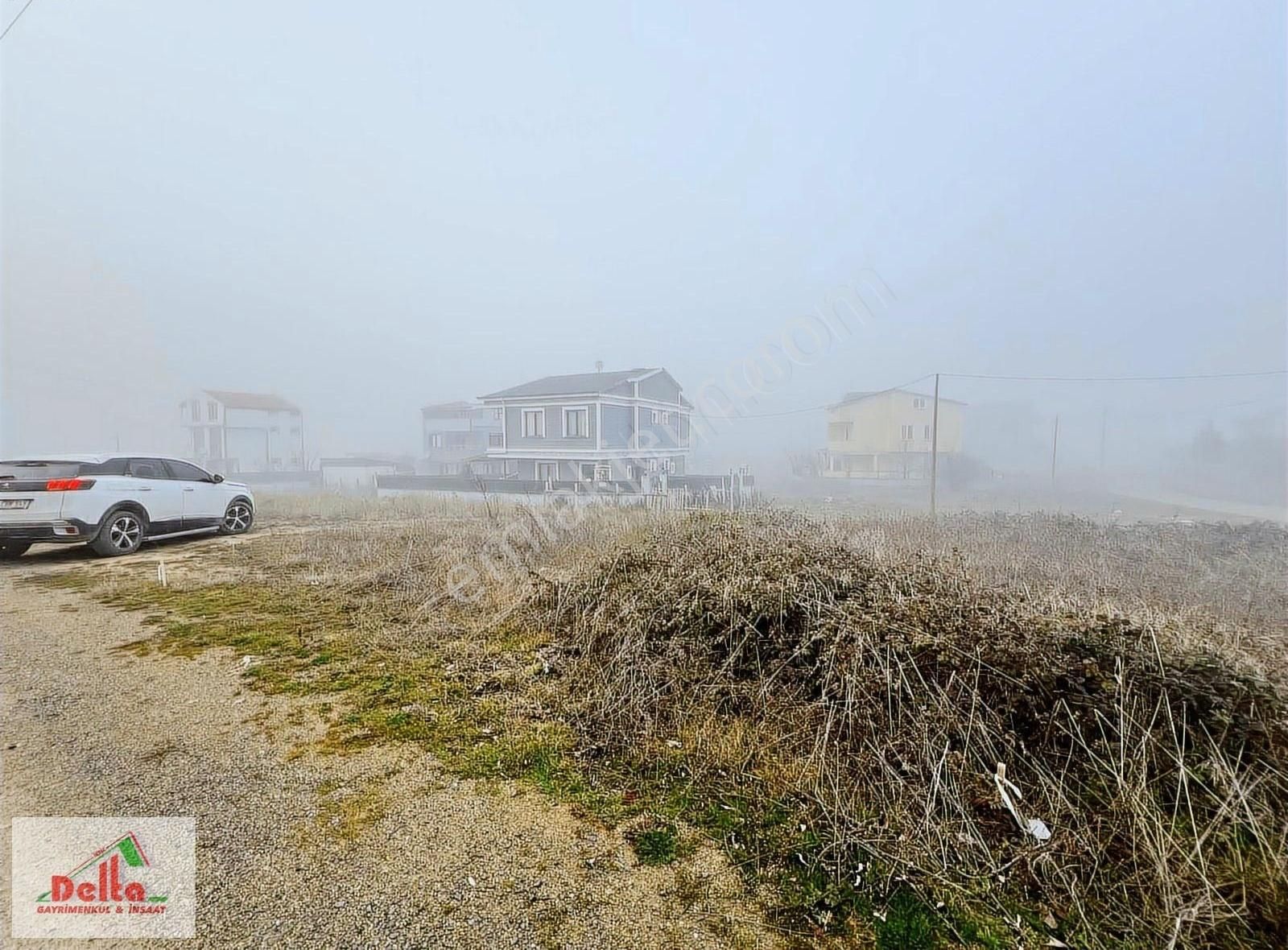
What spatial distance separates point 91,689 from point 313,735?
69.5 inches

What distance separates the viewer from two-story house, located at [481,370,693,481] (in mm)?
19062

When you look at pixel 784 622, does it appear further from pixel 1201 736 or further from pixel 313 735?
pixel 313 735

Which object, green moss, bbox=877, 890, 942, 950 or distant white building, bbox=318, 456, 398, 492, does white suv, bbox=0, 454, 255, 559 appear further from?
distant white building, bbox=318, 456, 398, 492

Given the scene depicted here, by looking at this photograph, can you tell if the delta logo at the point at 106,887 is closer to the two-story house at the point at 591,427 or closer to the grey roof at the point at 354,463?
the two-story house at the point at 591,427

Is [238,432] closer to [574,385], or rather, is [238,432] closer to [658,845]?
[574,385]

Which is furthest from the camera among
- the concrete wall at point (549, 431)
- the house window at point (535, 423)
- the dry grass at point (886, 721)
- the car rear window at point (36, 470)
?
the house window at point (535, 423)

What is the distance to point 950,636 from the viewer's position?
2320 mm

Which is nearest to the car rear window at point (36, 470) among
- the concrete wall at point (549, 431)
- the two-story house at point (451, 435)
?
the concrete wall at point (549, 431)

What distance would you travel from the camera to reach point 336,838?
6.21ft

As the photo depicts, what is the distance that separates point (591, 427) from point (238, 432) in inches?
1094

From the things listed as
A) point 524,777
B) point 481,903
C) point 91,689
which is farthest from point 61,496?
point 481,903

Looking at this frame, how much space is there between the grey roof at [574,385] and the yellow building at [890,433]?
11924 millimetres

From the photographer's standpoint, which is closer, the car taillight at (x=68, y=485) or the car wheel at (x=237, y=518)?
the car taillight at (x=68, y=485)

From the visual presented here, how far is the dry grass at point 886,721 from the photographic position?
1578 millimetres
